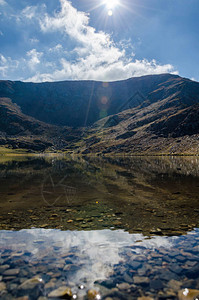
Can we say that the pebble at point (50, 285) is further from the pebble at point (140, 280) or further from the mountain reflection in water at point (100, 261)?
the pebble at point (140, 280)

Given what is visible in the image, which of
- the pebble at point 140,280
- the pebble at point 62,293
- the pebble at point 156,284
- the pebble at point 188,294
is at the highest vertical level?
the pebble at point 188,294

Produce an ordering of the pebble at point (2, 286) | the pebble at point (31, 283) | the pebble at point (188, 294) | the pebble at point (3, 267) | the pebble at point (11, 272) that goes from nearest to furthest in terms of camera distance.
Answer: the pebble at point (188, 294), the pebble at point (2, 286), the pebble at point (31, 283), the pebble at point (11, 272), the pebble at point (3, 267)

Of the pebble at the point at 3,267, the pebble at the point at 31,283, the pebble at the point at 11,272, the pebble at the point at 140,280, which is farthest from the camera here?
the pebble at the point at 3,267

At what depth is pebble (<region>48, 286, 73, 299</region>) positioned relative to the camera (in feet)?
21.0

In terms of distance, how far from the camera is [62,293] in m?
6.53

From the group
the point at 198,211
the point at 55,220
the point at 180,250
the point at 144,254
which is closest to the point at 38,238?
the point at 55,220

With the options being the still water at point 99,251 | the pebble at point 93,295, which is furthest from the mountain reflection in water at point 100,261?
the pebble at point 93,295

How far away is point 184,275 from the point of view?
7477mm

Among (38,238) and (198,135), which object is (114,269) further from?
(198,135)

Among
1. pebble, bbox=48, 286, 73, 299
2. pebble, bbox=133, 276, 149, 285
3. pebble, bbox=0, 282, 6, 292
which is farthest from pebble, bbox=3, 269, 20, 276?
pebble, bbox=133, 276, 149, 285

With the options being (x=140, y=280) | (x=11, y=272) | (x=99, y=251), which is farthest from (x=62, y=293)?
(x=99, y=251)

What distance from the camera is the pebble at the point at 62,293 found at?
21.0ft

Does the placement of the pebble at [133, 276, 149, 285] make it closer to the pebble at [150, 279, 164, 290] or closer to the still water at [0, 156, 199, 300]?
the still water at [0, 156, 199, 300]

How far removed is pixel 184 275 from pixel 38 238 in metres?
7.68
